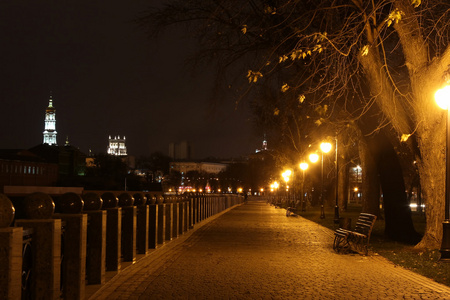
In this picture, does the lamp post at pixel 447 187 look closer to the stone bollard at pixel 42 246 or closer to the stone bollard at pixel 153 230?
the stone bollard at pixel 153 230

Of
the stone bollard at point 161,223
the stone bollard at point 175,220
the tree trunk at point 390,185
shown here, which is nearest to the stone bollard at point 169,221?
the stone bollard at point 175,220

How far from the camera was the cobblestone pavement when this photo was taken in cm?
871

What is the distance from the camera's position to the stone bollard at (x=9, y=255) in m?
5.35

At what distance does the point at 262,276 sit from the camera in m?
10.4

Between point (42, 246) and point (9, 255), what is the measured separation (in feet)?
3.76

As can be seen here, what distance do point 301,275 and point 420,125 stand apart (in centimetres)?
562

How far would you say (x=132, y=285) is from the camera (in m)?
9.23

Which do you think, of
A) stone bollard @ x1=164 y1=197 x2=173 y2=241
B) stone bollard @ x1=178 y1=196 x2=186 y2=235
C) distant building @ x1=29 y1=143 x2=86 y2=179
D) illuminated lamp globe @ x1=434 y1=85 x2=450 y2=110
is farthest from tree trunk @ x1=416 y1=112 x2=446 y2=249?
distant building @ x1=29 y1=143 x2=86 y2=179

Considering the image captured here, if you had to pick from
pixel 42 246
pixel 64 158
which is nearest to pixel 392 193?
pixel 42 246

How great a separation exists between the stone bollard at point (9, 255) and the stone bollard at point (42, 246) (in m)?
0.86

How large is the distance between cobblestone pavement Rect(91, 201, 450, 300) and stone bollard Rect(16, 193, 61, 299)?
1.66 meters

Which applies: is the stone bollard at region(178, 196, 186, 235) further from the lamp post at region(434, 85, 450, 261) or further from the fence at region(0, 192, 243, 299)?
the lamp post at region(434, 85, 450, 261)

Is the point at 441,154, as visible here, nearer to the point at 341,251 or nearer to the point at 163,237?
the point at 341,251

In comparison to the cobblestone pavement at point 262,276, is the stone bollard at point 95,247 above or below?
above
